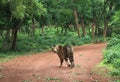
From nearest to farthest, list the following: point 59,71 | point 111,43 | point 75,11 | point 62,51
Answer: point 59,71, point 62,51, point 111,43, point 75,11

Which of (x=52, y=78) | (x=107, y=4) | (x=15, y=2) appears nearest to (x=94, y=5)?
(x=107, y=4)

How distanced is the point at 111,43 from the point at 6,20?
33.2 feet

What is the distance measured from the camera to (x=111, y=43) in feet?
90.8

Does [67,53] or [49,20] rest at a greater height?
[49,20]

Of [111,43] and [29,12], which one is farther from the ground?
[29,12]

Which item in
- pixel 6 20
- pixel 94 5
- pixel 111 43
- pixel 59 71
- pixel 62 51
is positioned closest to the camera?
pixel 59 71

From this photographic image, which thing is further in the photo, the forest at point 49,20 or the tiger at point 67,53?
the forest at point 49,20

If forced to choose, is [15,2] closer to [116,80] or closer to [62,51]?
[62,51]

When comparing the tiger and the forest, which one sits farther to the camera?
the forest

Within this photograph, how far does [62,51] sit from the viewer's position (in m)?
17.2

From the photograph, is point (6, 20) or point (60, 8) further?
point (60, 8)

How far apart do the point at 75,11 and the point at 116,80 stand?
108 ft

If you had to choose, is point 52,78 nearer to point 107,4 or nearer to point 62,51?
point 62,51

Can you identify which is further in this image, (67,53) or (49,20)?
(49,20)
